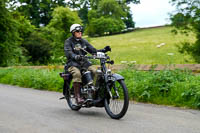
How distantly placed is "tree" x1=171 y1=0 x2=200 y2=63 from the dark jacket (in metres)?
13.6

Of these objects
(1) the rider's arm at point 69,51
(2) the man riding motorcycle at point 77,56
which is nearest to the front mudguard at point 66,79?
(2) the man riding motorcycle at point 77,56

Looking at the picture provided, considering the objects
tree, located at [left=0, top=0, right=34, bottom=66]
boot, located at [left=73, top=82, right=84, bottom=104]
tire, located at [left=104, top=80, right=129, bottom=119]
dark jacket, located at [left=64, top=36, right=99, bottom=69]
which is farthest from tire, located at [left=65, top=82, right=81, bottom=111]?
tree, located at [left=0, top=0, right=34, bottom=66]

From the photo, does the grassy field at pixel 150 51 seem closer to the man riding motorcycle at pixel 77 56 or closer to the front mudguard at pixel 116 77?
the man riding motorcycle at pixel 77 56

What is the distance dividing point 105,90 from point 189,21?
52.1 ft

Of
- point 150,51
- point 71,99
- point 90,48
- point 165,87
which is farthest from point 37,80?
point 150,51

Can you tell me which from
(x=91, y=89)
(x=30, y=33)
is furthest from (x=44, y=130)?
(x=30, y=33)

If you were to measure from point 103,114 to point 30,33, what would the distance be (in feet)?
95.9

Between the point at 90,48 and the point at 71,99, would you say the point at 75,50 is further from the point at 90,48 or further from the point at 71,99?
the point at 71,99

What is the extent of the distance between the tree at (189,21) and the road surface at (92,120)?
13.4m

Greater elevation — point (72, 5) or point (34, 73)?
point (72, 5)

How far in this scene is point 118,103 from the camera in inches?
238

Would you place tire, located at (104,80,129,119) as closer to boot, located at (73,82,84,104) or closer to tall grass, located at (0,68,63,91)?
boot, located at (73,82,84,104)

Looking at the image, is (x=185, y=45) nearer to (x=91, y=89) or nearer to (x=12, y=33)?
(x=12, y=33)

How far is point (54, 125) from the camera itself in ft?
18.4
